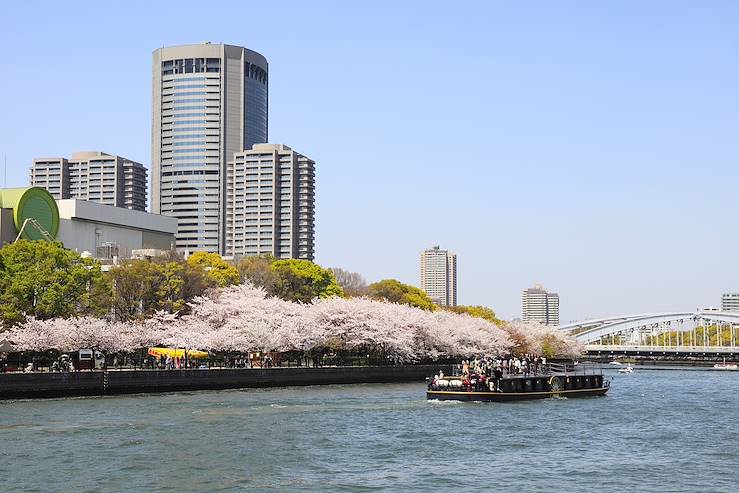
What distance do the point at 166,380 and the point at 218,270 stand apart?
4783 centimetres

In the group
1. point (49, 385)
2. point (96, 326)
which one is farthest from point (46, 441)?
point (96, 326)

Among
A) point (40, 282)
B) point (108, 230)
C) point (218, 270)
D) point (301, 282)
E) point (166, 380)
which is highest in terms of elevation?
point (108, 230)

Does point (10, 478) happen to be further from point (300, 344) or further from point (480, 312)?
point (480, 312)

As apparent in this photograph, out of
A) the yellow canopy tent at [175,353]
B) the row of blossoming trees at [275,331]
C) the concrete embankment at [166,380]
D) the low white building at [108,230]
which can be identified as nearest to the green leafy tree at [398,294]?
the row of blossoming trees at [275,331]

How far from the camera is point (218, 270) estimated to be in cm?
12238

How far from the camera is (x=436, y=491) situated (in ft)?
118

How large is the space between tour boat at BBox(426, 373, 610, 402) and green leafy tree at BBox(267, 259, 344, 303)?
1934 inches

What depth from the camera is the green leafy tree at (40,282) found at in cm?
7906

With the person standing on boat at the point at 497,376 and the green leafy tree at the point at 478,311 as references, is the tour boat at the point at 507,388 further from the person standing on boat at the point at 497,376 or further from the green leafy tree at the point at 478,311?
the green leafy tree at the point at 478,311

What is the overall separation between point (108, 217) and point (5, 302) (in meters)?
60.8

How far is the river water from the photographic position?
37312mm

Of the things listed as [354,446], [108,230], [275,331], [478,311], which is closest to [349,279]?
[478,311]

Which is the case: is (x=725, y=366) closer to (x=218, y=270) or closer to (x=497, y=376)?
(x=218, y=270)

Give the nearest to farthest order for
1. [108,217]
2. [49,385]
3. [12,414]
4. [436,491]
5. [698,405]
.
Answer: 1. [436,491]
2. [12,414]
3. [49,385]
4. [698,405]
5. [108,217]
